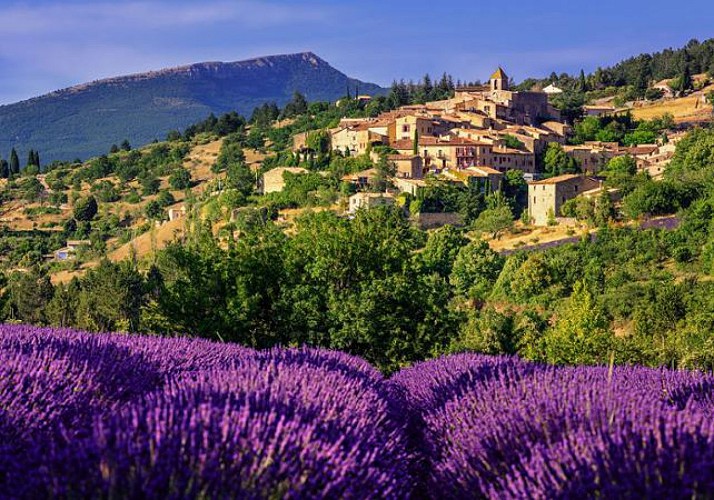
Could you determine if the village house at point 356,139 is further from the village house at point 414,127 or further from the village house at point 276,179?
the village house at point 276,179

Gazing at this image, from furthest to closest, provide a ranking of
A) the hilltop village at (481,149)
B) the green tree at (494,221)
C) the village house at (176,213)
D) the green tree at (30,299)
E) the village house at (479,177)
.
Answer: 1. the village house at (176,213)
2. the village house at (479,177)
3. the hilltop village at (481,149)
4. the green tree at (494,221)
5. the green tree at (30,299)

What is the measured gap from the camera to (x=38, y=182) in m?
98.6

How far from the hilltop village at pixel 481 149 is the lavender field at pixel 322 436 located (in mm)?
50996

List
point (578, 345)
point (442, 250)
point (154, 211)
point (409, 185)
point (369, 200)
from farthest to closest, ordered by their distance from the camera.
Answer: point (154, 211) → point (409, 185) → point (369, 200) → point (442, 250) → point (578, 345)

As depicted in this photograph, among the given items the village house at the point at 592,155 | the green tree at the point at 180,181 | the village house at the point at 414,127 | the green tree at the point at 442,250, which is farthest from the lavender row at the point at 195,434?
the green tree at the point at 180,181

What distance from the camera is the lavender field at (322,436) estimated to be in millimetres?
3115

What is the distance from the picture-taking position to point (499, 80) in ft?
288

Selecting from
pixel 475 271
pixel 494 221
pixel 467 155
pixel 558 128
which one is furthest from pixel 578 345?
pixel 558 128

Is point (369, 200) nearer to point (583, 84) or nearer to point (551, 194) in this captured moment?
point (551, 194)

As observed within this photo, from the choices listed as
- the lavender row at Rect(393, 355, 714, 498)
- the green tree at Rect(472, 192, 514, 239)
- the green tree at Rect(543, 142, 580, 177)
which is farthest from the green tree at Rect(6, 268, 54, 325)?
the green tree at Rect(543, 142, 580, 177)

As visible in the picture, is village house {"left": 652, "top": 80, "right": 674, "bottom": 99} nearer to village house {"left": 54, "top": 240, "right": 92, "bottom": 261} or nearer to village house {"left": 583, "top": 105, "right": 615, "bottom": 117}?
village house {"left": 583, "top": 105, "right": 615, "bottom": 117}

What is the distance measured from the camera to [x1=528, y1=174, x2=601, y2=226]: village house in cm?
5644

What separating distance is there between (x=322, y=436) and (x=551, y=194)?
55332mm

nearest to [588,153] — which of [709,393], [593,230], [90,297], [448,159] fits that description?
[448,159]
